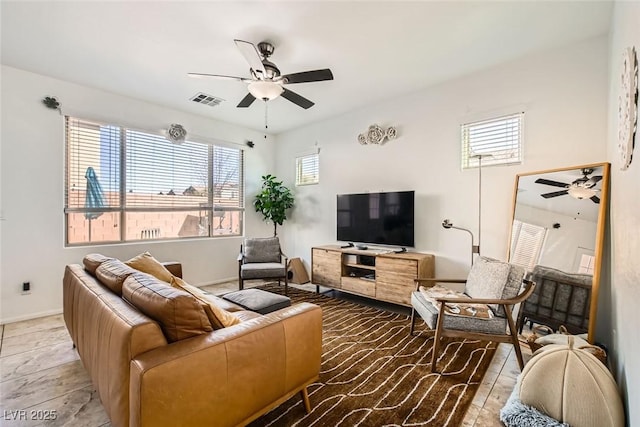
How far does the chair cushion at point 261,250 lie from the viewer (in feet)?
14.6

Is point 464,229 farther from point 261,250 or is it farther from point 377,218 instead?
point 261,250

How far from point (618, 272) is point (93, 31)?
177 inches

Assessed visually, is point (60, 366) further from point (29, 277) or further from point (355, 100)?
point (355, 100)

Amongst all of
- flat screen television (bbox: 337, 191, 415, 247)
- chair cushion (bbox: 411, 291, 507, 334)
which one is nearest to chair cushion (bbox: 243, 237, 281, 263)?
flat screen television (bbox: 337, 191, 415, 247)

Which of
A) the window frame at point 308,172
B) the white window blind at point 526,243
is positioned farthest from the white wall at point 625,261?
the window frame at point 308,172

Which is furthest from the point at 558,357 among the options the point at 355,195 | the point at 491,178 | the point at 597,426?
the point at 355,195

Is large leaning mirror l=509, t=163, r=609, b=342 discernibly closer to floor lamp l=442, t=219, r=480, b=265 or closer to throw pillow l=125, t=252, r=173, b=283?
floor lamp l=442, t=219, r=480, b=265

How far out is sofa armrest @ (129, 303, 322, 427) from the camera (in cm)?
105

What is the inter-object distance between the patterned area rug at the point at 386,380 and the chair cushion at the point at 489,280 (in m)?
0.50

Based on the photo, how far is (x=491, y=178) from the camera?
3154mm

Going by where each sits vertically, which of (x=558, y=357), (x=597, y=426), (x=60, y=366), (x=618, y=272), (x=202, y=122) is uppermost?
(x=202, y=122)

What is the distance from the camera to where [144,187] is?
4188mm

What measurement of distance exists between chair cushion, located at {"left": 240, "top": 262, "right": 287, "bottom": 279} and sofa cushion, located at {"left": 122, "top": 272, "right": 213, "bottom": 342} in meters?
2.58

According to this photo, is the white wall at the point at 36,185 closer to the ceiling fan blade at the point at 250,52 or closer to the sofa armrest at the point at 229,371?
the ceiling fan blade at the point at 250,52
